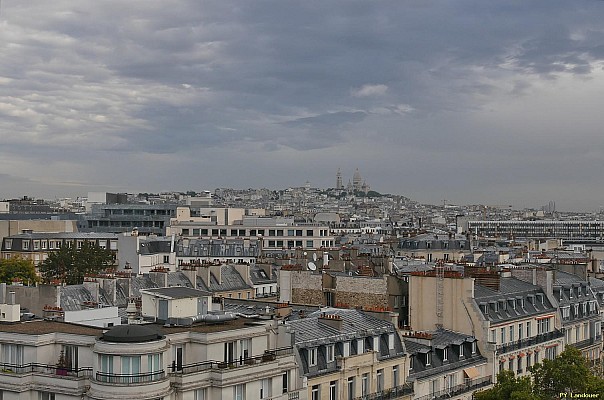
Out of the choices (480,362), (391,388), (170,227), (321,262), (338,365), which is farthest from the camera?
(170,227)

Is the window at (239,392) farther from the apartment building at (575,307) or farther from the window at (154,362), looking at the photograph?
the apartment building at (575,307)

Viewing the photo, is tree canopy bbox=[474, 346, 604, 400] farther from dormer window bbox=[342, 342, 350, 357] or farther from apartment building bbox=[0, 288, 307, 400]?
apartment building bbox=[0, 288, 307, 400]

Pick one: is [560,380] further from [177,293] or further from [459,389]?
[177,293]

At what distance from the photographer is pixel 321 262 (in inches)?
2127

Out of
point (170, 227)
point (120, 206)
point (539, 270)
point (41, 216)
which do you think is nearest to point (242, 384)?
point (539, 270)

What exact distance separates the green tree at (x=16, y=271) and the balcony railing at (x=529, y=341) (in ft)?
121

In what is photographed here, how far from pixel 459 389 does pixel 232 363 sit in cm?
1180

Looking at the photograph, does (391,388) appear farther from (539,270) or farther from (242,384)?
(539,270)

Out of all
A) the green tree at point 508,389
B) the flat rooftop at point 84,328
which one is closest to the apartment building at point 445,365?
the green tree at point 508,389

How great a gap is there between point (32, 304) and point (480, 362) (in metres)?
18.4

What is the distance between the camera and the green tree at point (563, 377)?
3012 centimetres

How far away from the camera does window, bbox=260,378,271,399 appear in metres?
24.2

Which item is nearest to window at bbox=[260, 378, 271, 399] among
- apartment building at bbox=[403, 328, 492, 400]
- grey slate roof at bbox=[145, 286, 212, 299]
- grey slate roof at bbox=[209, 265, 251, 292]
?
grey slate roof at bbox=[145, 286, 212, 299]

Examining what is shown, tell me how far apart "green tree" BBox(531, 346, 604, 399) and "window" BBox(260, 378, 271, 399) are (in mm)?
9753
